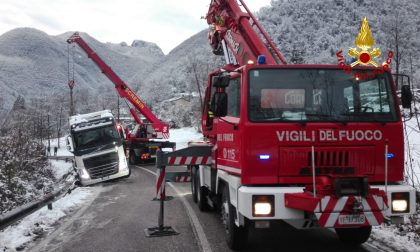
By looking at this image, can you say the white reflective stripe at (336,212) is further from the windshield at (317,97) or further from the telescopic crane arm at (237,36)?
the telescopic crane arm at (237,36)

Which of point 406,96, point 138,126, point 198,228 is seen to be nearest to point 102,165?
point 198,228

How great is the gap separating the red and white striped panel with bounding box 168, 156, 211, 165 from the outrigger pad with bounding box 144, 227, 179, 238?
1.25 m

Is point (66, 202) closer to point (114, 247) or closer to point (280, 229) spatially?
point (114, 247)

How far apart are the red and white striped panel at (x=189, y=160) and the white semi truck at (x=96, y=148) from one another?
8929 millimetres

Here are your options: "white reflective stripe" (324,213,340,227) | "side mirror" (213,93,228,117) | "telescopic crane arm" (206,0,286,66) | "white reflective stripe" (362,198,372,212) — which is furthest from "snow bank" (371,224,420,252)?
"telescopic crane arm" (206,0,286,66)

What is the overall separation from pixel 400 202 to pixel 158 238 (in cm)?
360

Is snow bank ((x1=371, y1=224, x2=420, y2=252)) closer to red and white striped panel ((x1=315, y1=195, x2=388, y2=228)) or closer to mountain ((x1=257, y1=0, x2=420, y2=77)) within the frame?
red and white striped panel ((x1=315, y1=195, x2=388, y2=228))

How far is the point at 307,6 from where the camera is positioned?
7731 cm

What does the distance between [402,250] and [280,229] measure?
7.05 ft

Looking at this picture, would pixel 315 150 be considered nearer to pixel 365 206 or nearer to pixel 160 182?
pixel 365 206

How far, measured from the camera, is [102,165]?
16.3m

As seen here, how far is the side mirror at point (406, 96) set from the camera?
18.7ft

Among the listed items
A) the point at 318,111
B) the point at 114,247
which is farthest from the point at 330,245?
the point at 114,247

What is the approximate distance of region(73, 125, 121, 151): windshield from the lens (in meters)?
16.6
